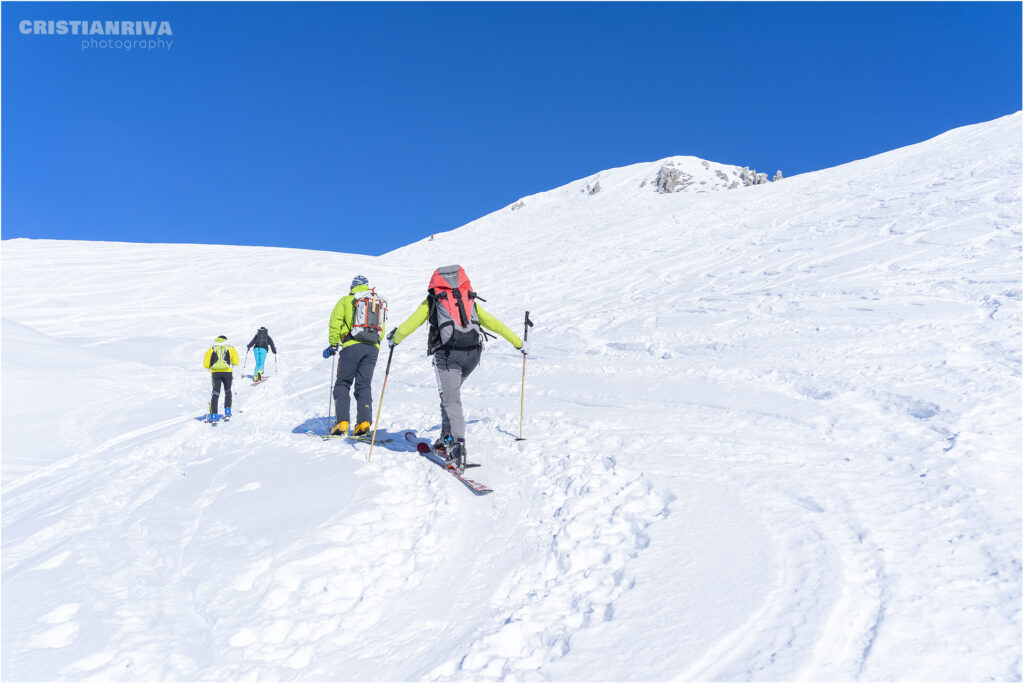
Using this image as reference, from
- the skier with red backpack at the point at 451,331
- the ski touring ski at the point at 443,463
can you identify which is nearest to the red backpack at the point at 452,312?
the skier with red backpack at the point at 451,331

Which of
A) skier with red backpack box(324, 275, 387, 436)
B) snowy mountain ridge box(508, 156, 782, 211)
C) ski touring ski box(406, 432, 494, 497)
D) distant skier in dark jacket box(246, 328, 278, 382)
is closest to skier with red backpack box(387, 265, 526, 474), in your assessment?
ski touring ski box(406, 432, 494, 497)

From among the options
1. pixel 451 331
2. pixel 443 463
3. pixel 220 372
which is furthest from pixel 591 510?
pixel 220 372

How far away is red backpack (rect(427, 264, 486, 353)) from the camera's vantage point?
6203mm

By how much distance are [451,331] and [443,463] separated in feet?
5.17

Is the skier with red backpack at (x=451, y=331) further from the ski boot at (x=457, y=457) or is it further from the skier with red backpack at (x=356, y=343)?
the skier with red backpack at (x=356, y=343)

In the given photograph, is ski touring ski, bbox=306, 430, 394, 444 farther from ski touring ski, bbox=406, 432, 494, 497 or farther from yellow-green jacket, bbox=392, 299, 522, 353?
yellow-green jacket, bbox=392, 299, 522, 353

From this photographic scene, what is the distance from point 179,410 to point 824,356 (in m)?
11.9

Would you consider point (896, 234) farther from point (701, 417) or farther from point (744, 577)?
point (744, 577)

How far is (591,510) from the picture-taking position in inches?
184

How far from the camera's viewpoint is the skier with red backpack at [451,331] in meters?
6.20

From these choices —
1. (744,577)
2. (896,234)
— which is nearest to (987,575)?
(744,577)

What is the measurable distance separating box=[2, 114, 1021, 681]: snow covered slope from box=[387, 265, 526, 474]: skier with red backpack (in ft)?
2.49

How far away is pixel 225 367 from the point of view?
10.5 metres

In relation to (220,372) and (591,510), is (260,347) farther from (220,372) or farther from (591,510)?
(591,510)
